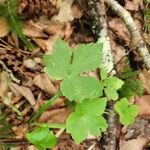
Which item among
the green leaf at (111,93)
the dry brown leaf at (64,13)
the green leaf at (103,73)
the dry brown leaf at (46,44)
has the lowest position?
the green leaf at (111,93)

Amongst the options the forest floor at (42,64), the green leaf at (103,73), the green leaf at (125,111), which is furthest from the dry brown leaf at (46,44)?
the green leaf at (125,111)

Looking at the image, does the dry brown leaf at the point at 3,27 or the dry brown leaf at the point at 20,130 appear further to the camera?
the dry brown leaf at the point at 3,27

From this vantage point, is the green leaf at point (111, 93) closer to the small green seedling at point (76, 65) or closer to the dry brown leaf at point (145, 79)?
the small green seedling at point (76, 65)

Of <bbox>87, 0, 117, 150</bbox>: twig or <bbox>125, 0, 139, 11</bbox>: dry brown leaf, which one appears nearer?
<bbox>87, 0, 117, 150</bbox>: twig

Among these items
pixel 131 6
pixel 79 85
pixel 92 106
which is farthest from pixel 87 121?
pixel 131 6

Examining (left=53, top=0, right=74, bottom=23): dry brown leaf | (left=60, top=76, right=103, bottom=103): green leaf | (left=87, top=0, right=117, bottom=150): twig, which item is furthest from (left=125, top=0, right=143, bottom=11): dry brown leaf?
(left=60, top=76, right=103, bottom=103): green leaf

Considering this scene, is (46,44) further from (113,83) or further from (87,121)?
(87,121)

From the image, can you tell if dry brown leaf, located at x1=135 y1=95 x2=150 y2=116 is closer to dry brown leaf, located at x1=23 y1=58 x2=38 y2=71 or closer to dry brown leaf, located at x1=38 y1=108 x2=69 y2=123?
dry brown leaf, located at x1=38 y1=108 x2=69 y2=123
